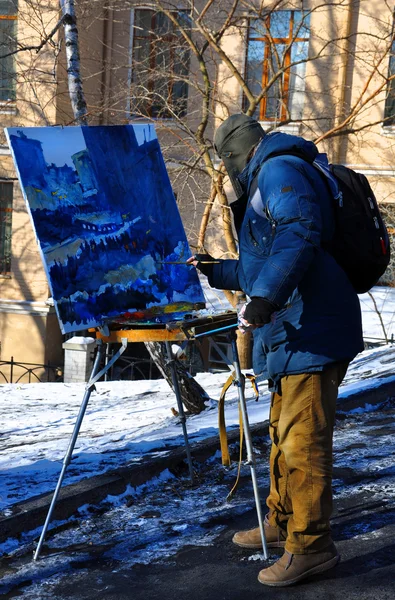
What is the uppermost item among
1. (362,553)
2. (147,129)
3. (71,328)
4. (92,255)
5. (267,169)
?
(147,129)

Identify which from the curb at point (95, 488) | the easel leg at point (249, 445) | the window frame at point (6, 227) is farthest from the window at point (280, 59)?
the easel leg at point (249, 445)

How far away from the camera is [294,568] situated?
3232 mm

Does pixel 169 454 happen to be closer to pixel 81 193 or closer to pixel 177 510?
pixel 177 510

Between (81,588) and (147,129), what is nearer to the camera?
(81,588)

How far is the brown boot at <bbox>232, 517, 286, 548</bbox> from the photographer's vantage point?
3688mm

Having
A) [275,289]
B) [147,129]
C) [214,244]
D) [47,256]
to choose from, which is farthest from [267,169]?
[214,244]

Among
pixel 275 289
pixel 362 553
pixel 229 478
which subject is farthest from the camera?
pixel 229 478

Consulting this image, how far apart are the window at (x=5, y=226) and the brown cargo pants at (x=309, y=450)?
14108 millimetres

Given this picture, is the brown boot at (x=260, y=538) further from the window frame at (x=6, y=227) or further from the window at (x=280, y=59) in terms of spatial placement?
the window frame at (x=6, y=227)

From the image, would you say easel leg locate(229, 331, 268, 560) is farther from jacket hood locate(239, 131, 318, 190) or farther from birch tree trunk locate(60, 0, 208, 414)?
birch tree trunk locate(60, 0, 208, 414)

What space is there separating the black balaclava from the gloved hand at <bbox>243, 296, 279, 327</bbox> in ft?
2.04

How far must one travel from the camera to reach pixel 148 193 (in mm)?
4469

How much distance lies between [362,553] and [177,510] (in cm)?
111

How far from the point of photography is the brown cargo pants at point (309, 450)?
3.20 m
